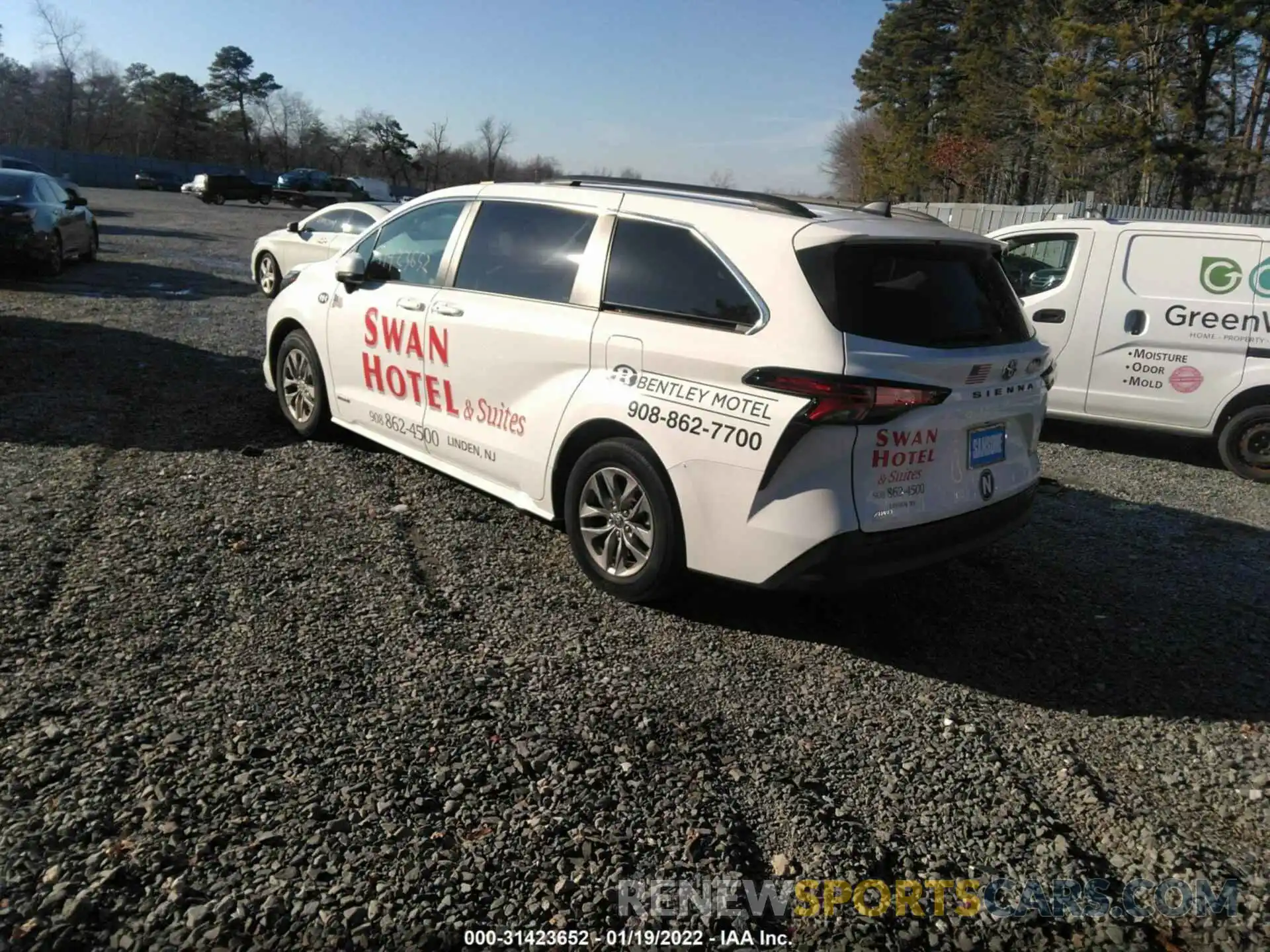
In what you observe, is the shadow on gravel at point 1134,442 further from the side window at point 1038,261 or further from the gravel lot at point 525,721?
the gravel lot at point 525,721

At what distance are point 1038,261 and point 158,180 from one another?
6020cm

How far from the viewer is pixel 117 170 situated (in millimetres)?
61719

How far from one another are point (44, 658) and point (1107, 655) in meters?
4.31

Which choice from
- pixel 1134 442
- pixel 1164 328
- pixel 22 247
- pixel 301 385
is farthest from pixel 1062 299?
pixel 22 247

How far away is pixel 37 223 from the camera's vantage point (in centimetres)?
1335

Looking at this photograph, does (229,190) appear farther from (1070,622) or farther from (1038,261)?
(1070,622)

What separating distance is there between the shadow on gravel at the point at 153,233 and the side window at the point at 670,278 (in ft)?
73.0

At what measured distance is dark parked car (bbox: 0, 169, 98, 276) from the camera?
42.7ft

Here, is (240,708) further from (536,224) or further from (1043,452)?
(1043,452)

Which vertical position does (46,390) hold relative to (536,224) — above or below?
below

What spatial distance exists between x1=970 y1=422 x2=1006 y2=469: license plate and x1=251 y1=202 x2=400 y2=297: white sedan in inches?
406

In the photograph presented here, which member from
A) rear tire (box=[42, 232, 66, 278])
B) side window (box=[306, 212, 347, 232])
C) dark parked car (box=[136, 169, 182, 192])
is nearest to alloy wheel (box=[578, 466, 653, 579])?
side window (box=[306, 212, 347, 232])

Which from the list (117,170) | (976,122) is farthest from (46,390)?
(117,170)

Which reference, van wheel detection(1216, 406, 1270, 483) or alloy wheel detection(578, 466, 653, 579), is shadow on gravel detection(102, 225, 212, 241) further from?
van wheel detection(1216, 406, 1270, 483)
